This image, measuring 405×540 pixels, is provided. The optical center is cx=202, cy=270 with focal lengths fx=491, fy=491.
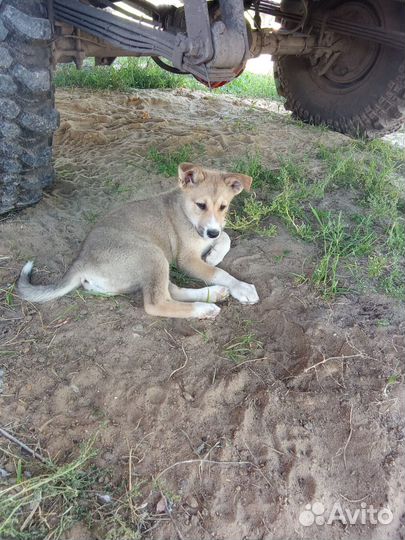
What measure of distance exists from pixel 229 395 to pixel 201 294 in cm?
96

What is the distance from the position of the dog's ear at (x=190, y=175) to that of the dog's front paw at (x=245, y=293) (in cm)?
90

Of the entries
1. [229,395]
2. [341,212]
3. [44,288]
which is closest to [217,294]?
[229,395]

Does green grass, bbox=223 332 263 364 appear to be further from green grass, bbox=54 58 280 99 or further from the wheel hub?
green grass, bbox=54 58 280 99

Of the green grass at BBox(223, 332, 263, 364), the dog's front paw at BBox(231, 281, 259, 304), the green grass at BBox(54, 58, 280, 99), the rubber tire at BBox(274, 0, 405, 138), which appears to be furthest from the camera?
the green grass at BBox(54, 58, 280, 99)

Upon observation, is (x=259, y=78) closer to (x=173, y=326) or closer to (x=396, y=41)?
(x=396, y=41)

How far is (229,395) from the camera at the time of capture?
2.57 m

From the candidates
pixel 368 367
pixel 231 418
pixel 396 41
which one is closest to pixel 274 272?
pixel 368 367

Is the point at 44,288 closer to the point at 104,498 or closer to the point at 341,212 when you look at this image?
the point at 104,498

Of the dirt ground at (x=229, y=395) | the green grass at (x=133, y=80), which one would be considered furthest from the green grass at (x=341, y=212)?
the green grass at (x=133, y=80)

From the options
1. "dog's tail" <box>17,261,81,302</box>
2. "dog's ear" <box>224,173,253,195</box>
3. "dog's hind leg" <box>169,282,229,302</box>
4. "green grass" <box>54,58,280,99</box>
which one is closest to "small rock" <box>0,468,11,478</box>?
"dog's tail" <box>17,261,81,302</box>

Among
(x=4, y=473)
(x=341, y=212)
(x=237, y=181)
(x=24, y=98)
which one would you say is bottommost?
(x=4, y=473)

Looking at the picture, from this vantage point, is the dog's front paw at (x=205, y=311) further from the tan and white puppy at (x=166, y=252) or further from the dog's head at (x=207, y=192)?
the dog's head at (x=207, y=192)

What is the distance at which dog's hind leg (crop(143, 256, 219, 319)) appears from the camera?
3127 mm

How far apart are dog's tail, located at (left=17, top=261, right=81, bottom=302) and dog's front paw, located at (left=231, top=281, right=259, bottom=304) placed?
3.44 ft
